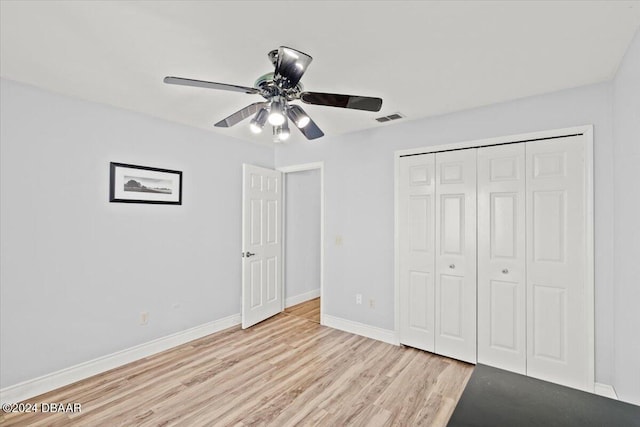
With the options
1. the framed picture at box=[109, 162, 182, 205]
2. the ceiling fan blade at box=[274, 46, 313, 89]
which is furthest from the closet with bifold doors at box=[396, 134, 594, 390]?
the framed picture at box=[109, 162, 182, 205]

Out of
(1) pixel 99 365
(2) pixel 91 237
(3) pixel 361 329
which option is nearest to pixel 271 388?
(3) pixel 361 329

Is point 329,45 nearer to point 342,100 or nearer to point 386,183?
point 342,100

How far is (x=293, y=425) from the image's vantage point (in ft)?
6.94

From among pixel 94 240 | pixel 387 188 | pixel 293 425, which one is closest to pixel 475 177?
pixel 387 188

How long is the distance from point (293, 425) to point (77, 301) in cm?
212

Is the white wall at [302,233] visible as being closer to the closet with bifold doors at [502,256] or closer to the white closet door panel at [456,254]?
the closet with bifold doors at [502,256]

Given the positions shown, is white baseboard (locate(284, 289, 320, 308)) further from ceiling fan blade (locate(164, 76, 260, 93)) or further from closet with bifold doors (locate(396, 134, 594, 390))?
ceiling fan blade (locate(164, 76, 260, 93))

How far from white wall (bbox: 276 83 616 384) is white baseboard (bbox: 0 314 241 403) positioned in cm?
159

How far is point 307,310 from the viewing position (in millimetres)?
4637

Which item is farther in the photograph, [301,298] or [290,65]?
[301,298]

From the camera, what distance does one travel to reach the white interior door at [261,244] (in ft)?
12.8

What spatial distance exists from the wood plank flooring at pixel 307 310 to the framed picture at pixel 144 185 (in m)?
2.24

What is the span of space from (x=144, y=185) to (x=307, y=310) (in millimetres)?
2794

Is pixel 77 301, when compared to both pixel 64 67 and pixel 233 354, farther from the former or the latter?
pixel 64 67
